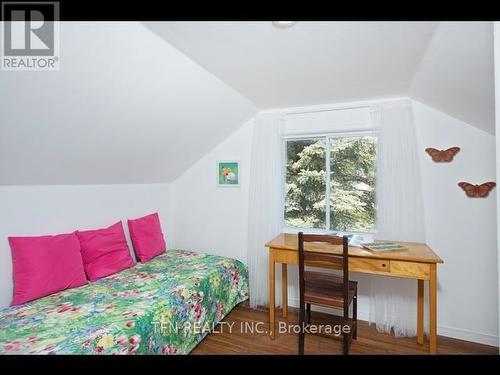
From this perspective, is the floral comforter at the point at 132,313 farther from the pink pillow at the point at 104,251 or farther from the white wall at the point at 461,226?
the white wall at the point at 461,226

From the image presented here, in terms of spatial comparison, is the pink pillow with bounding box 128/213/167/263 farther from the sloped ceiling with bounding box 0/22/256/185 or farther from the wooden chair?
the wooden chair

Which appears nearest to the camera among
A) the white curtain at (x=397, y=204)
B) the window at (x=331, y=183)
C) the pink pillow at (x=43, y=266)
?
the pink pillow at (x=43, y=266)

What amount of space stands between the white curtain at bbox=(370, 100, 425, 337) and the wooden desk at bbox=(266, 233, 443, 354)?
11 centimetres

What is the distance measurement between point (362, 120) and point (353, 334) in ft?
6.58

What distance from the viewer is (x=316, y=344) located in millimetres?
2127

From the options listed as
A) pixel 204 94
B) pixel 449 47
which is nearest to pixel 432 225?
pixel 449 47

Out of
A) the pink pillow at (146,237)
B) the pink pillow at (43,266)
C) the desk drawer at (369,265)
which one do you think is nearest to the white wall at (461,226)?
the desk drawer at (369,265)

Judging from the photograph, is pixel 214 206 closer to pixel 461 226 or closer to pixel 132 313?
pixel 132 313

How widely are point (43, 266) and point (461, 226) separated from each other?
10.9 feet

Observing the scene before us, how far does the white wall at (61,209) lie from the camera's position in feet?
5.77

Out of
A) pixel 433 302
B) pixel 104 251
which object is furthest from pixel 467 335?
pixel 104 251

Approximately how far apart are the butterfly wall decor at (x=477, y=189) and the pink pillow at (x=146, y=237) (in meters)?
3.01

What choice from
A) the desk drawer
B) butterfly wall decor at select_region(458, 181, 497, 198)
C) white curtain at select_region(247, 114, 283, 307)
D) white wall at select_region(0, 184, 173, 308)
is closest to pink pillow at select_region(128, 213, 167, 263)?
white wall at select_region(0, 184, 173, 308)
